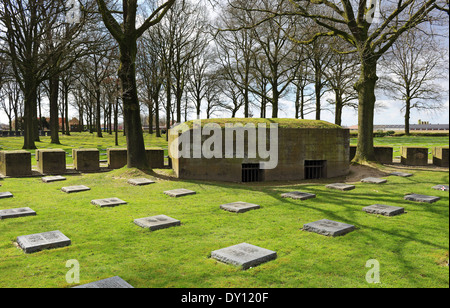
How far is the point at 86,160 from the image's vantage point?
15.5 metres

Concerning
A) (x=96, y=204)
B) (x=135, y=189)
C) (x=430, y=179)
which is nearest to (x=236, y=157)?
(x=135, y=189)

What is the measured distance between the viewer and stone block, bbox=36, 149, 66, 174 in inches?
566

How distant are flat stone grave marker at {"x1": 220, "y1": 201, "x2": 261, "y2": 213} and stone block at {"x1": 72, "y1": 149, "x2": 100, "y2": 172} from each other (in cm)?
957

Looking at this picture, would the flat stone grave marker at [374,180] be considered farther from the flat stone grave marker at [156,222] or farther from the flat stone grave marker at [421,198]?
the flat stone grave marker at [156,222]

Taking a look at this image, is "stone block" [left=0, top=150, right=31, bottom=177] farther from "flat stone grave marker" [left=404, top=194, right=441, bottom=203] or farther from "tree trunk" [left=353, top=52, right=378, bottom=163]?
"tree trunk" [left=353, top=52, right=378, bottom=163]

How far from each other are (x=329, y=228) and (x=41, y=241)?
16.8ft

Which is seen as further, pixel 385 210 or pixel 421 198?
pixel 421 198

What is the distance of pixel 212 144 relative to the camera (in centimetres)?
1302

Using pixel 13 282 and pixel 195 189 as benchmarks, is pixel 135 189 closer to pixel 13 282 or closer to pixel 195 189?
pixel 195 189

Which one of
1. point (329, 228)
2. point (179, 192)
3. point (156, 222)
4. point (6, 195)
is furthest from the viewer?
point (179, 192)

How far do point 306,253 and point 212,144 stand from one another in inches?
332

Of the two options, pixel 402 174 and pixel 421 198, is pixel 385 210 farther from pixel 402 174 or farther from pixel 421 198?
pixel 402 174

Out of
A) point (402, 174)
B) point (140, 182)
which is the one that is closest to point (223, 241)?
point (140, 182)

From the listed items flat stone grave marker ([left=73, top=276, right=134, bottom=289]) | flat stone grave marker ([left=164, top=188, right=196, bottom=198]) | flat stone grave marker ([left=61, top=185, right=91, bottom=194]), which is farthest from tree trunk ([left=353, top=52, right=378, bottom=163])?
flat stone grave marker ([left=73, top=276, right=134, bottom=289])
